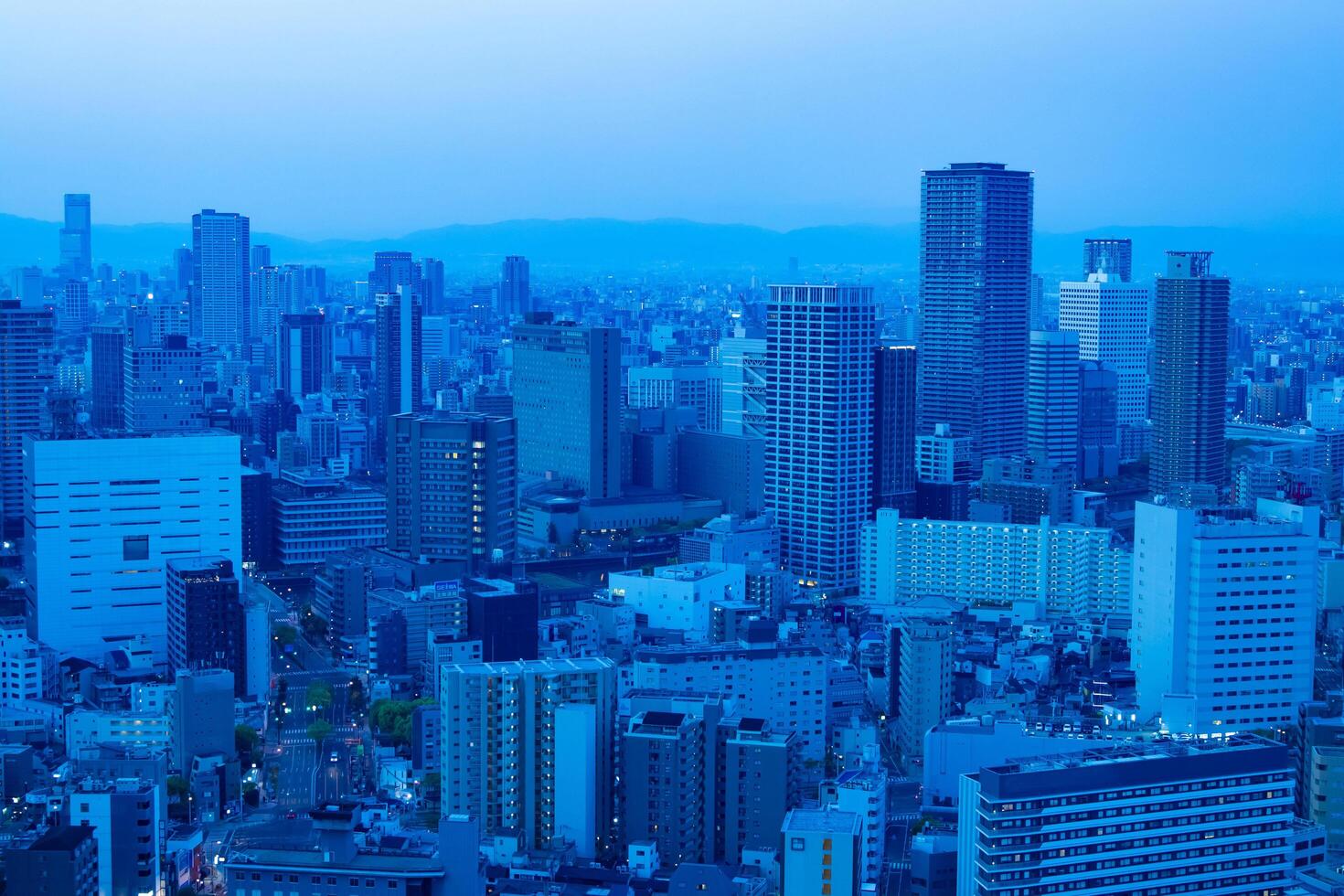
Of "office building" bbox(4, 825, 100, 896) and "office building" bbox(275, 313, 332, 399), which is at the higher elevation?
"office building" bbox(275, 313, 332, 399)

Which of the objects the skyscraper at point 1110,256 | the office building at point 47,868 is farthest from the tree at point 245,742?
the skyscraper at point 1110,256

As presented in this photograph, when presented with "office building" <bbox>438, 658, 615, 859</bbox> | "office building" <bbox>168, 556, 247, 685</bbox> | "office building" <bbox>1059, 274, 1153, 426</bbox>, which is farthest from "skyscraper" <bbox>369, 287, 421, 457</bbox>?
"office building" <bbox>438, 658, 615, 859</bbox>

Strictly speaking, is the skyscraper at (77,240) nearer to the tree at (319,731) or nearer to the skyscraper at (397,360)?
the skyscraper at (397,360)

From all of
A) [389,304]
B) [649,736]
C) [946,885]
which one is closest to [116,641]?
[649,736]

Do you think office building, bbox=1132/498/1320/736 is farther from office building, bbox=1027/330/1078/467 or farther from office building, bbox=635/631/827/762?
office building, bbox=1027/330/1078/467

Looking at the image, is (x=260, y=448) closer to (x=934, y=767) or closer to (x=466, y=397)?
(x=466, y=397)

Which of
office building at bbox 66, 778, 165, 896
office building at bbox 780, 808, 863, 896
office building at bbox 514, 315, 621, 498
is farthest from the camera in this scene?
office building at bbox 514, 315, 621, 498

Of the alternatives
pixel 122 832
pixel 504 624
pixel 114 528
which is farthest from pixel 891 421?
pixel 122 832
